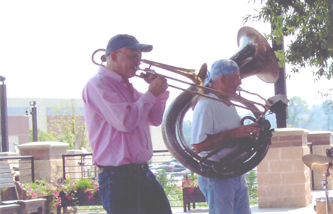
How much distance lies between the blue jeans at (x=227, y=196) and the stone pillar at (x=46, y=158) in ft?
21.6

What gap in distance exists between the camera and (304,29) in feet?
18.0

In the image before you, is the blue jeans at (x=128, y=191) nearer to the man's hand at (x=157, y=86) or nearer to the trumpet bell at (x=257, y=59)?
the man's hand at (x=157, y=86)

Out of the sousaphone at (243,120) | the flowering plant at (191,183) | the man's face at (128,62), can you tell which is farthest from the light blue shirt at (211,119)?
the flowering plant at (191,183)

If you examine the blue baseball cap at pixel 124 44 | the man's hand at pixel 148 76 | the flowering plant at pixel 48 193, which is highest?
the blue baseball cap at pixel 124 44

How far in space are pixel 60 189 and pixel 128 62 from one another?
246 inches

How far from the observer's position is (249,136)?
4.19 m

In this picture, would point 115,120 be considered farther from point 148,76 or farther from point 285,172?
point 285,172

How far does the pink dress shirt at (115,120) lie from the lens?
334cm

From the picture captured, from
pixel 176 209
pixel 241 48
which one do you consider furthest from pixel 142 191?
pixel 176 209

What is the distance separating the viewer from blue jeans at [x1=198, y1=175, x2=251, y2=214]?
405 centimetres

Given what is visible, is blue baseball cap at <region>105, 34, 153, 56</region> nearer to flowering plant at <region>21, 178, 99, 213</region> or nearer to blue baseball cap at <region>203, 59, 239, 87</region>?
blue baseball cap at <region>203, 59, 239, 87</region>

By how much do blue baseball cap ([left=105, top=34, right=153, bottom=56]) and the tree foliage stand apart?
206 cm

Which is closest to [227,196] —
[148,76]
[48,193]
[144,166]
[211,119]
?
[211,119]

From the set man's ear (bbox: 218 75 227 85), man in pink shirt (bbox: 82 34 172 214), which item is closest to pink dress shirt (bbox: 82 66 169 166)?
man in pink shirt (bbox: 82 34 172 214)
